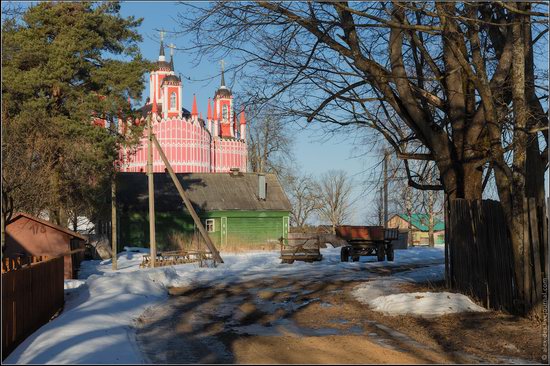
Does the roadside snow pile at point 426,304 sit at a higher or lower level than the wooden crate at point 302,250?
lower

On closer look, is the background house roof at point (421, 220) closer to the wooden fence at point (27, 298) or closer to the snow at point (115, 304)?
the snow at point (115, 304)

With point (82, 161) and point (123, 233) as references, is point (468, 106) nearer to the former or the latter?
point (82, 161)

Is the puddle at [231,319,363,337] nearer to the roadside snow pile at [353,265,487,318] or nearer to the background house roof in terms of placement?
the roadside snow pile at [353,265,487,318]

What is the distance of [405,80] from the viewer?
Answer: 55.1ft

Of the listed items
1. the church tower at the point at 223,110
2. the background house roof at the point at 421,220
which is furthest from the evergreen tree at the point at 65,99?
the church tower at the point at 223,110

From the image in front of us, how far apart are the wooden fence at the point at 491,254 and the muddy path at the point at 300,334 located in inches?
33.0

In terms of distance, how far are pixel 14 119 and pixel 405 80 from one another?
21.2 metres

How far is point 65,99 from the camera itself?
35312mm

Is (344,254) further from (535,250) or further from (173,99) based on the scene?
(173,99)

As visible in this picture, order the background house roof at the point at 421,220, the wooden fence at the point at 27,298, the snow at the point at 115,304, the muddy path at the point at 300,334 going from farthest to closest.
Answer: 1. the background house roof at the point at 421,220
2. the wooden fence at the point at 27,298
3. the muddy path at the point at 300,334
4. the snow at the point at 115,304

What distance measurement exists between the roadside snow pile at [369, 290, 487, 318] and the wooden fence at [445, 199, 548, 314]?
1.75ft

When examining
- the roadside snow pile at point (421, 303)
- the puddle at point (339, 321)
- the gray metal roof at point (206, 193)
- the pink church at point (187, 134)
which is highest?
the pink church at point (187, 134)

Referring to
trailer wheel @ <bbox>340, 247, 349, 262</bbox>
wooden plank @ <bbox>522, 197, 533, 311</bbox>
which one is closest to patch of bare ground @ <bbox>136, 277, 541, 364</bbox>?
wooden plank @ <bbox>522, 197, 533, 311</bbox>

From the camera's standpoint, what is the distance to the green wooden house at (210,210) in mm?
51562
